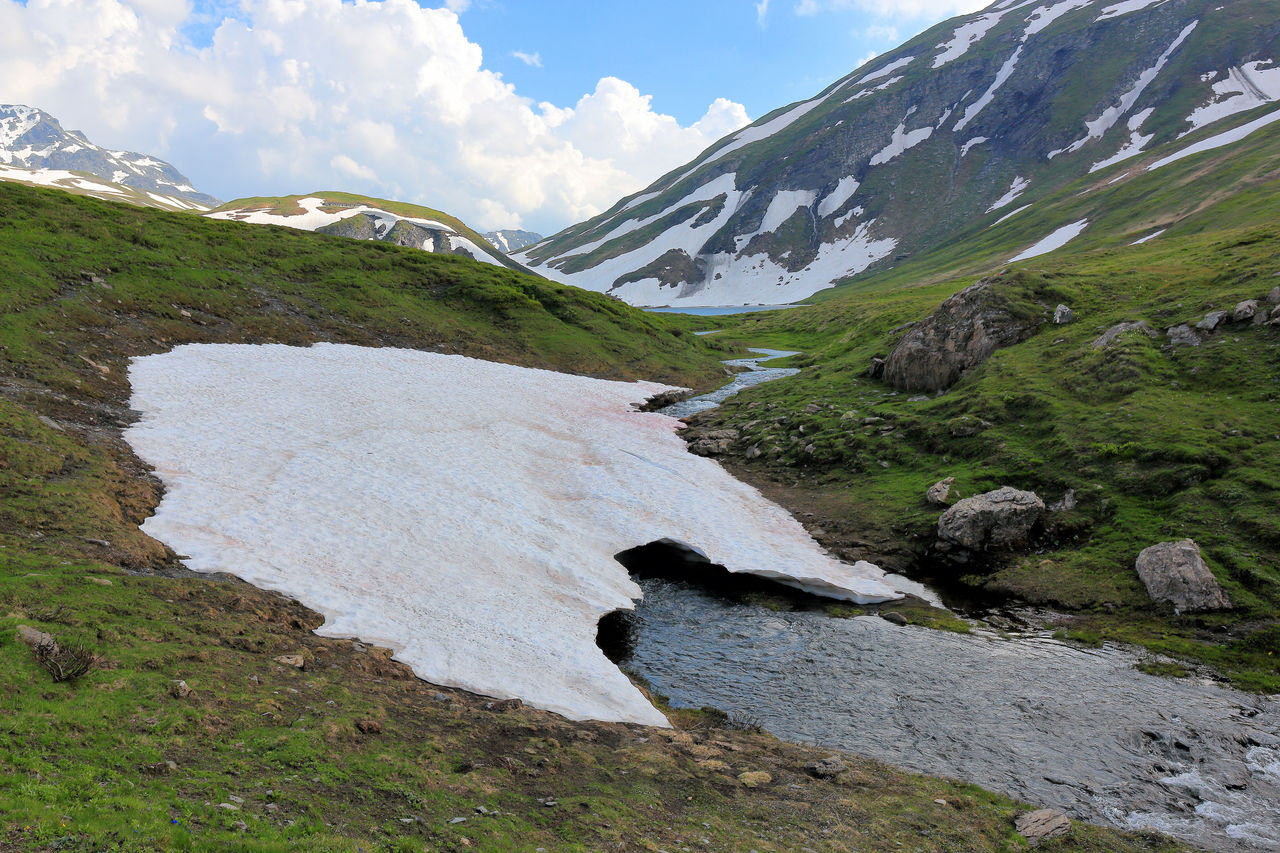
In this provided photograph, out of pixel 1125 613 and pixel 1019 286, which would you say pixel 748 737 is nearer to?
pixel 1125 613

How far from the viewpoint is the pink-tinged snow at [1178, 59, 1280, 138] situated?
618 feet

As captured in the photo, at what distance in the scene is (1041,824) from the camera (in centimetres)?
1445

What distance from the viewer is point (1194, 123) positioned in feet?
628

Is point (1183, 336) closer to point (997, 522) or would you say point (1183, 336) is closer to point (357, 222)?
point (997, 522)

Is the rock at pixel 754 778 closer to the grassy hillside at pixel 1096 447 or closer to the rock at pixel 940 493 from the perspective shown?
the grassy hillside at pixel 1096 447

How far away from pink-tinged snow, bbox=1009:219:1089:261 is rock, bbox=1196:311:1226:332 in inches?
4275

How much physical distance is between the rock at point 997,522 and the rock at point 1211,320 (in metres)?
17.6

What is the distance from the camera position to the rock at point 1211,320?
123 feet

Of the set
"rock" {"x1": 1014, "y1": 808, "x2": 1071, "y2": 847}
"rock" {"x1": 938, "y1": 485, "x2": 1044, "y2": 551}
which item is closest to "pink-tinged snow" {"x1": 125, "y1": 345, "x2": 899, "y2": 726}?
"rock" {"x1": 938, "y1": 485, "x2": 1044, "y2": 551}

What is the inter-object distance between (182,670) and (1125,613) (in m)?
30.8

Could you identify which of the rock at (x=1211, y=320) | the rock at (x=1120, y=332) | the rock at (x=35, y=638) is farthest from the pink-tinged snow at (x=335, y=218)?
the rock at (x=35, y=638)

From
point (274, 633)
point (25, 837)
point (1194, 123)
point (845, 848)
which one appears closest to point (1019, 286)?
point (845, 848)

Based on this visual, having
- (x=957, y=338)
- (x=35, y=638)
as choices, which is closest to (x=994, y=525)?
(x=957, y=338)

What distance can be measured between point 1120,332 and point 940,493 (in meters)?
18.7
